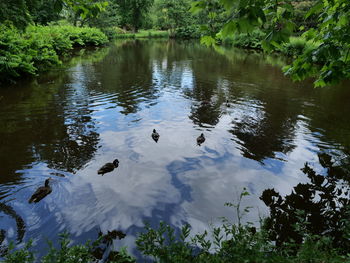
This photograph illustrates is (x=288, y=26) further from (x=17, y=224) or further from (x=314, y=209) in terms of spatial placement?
(x=17, y=224)

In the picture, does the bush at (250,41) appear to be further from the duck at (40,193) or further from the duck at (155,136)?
the duck at (40,193)

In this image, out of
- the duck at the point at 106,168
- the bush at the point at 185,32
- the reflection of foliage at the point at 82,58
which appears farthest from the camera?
the bush at the point at 185,32

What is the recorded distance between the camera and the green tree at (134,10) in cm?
5306

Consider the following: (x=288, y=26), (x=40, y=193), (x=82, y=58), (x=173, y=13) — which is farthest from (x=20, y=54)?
(x=173, y=13)

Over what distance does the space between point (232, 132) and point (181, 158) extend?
6.62 ft

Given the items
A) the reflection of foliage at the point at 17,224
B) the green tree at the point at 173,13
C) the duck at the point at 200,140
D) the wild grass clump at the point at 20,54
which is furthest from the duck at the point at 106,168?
the green tree at the point at 173,13

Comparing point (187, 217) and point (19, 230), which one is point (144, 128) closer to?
point (187, 217)

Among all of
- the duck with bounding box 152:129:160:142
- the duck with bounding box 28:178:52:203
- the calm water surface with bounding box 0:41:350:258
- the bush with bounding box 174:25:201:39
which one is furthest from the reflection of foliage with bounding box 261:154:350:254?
the bush with bounding box 174:25:201:39

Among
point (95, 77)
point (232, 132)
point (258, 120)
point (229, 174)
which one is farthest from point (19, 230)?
point (95, 77)

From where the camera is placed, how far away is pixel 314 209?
4184 millimetres

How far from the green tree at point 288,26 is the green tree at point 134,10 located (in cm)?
5480

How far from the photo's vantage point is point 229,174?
5230 mm

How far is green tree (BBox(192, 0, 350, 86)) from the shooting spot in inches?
69.8

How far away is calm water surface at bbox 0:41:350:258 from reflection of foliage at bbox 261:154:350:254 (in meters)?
0.25
